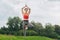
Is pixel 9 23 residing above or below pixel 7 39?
above

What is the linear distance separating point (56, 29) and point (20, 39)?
49.9 m

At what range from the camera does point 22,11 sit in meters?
25.8

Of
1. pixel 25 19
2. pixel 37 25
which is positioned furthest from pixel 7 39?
pixel 37 25

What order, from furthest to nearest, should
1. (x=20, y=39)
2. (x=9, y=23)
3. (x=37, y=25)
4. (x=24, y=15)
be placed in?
(x=37, y=25)
(x=9, y=23)
(x=24, y=15)
(x=20, y=39)

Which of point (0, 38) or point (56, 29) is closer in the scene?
point (0, 38)

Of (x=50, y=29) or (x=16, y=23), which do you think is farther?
(x=50, y=29)

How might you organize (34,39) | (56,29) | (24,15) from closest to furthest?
(34,39) → (24,15) → (56,29)

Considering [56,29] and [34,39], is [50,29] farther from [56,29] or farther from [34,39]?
[34,39]

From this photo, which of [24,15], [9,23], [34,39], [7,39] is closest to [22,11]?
[24,15]

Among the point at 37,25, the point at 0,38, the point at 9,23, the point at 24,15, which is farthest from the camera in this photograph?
the point at 37,25

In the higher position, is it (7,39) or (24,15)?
(24,15)

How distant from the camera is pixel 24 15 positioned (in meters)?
26.4

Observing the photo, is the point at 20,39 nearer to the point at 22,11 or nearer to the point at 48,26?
the point at 22,11

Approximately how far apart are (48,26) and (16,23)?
14849mm
